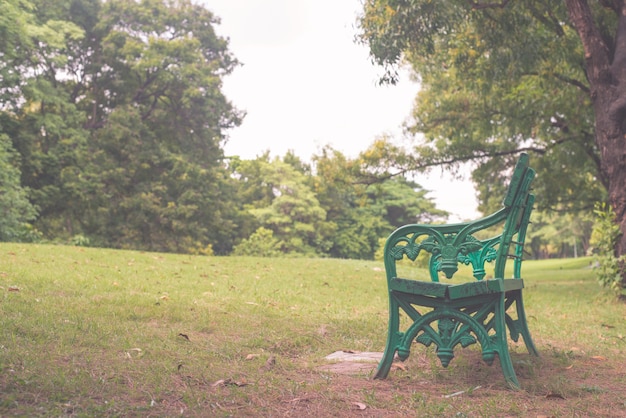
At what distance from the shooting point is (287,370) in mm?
3865

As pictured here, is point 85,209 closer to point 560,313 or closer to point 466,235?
point 560,313

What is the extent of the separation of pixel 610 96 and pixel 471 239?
20.8 feet

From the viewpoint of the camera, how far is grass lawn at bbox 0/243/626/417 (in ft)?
9.72

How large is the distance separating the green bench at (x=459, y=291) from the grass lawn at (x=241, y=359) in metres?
0.25

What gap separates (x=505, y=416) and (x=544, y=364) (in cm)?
130

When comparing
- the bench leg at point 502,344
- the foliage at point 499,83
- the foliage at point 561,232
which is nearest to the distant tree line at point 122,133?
the foliage at point 499,83

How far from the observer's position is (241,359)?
13.4 feet

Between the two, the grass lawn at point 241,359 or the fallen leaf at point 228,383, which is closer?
the grass lawn at point 241,359

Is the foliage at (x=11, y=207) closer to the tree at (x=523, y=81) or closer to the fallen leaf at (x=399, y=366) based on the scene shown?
the tree at (x=523, y=81)

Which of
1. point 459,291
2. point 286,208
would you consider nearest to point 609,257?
point 459,291

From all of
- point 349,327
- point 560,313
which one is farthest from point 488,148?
point 349,327

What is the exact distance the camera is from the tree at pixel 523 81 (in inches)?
344

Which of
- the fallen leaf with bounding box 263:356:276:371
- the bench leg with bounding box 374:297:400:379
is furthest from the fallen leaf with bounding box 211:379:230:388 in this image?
the bench leg with bounding box 374:297:400:379

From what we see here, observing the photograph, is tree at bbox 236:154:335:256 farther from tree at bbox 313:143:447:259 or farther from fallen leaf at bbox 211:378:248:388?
fallen leaf at bbox 211:378:248:388
